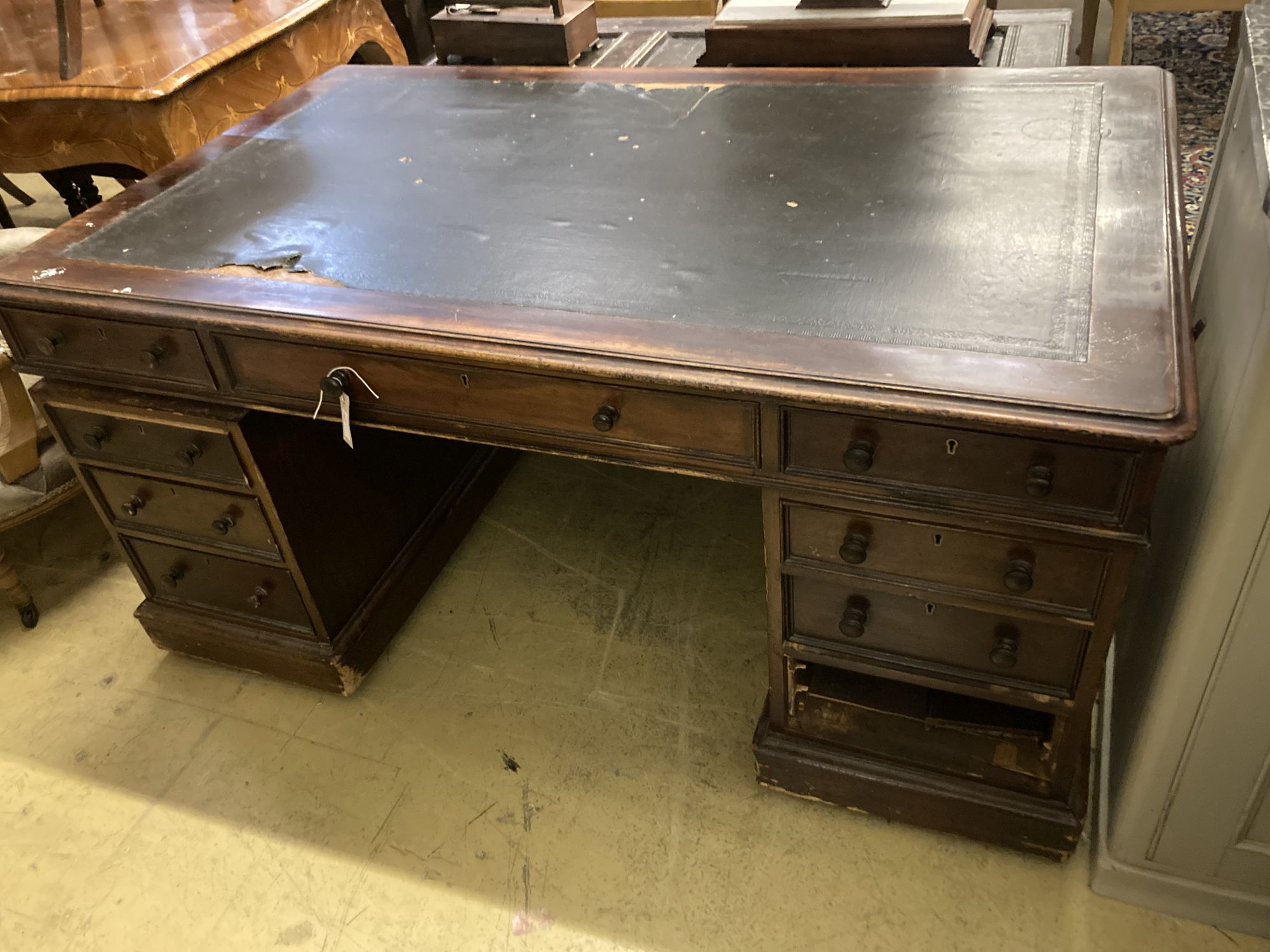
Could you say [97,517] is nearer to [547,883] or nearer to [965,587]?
[547,883]

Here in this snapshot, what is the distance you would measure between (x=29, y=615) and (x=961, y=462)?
1.85 m

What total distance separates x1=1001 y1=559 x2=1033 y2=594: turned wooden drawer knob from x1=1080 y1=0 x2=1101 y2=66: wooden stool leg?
2.70 meters

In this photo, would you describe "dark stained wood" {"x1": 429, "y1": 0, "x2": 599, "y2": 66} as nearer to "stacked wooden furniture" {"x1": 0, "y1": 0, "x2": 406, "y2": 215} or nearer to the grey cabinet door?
"stacked wooden furniture" {"x1": 0, "y1": 0, "x2": 406, "y2": 215}

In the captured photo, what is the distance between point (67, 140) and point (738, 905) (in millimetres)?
2061

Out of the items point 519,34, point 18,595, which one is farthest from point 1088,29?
point 18,595

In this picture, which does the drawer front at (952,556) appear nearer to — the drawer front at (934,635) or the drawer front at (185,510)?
the drawer front at (934,635)

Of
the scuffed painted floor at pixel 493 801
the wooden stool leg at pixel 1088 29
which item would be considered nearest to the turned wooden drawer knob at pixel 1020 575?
the scuffed painted floor at pixel 493 801

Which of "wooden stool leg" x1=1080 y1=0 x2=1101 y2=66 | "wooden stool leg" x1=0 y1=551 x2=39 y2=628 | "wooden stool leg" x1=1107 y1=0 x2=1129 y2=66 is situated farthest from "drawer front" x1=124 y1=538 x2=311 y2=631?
"wooden stool leg" x1=1080 y1=0 x2=1101 y2=66

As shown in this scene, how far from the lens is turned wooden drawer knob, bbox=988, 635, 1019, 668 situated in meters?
1.14

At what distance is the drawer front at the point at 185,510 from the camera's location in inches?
59.1

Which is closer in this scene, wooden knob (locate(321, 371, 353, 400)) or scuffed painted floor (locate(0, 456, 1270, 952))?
wooden knob (locate(321, 371, 353, 400))

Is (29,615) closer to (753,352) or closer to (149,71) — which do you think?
(149,71)

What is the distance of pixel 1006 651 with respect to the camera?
1.14 m

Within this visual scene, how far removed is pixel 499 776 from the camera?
1565 mm
